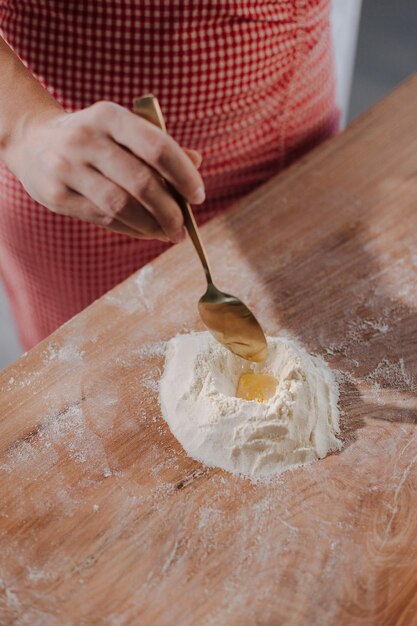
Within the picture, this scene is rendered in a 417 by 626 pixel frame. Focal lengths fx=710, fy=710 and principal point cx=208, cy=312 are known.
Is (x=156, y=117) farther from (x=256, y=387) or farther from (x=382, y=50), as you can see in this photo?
(x=382, y=50)

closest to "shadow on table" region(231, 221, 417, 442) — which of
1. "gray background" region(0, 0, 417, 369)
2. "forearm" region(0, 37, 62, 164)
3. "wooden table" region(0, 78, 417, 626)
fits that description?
"wooden table" region(0, 78, 417, 626)

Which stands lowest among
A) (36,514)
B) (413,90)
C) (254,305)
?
(413,90)

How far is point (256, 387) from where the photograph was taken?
28.7 inches

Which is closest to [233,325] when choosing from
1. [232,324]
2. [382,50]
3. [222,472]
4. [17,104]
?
[232,324]

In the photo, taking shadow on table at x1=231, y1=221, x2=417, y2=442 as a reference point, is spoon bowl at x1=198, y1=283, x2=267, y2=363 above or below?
above

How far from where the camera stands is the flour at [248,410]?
2.21ft

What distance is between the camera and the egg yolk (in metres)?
0.72

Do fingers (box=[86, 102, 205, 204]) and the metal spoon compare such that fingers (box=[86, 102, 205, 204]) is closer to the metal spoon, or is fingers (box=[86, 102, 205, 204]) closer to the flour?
the metal spoon

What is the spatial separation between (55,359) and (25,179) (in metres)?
0.19

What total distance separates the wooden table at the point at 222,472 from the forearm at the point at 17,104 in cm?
21

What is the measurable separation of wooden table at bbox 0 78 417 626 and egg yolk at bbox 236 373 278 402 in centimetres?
8

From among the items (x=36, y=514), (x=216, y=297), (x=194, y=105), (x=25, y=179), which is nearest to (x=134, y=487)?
(x=36, y=514)

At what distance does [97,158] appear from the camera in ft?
2.17

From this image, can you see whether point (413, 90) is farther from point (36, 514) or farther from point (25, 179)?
point (36, 514)
